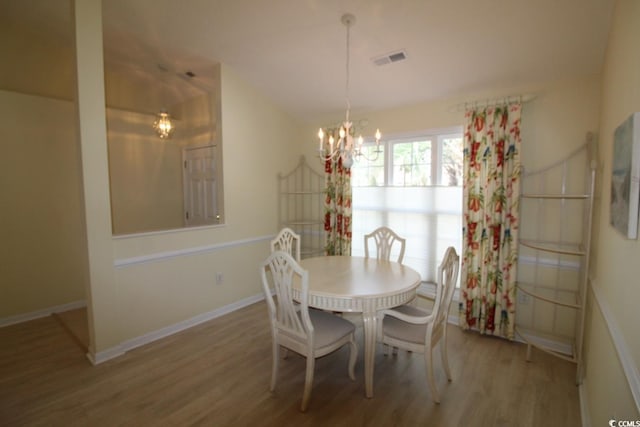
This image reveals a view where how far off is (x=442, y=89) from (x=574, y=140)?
1230 millimetres

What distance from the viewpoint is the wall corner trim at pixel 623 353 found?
0.96 m

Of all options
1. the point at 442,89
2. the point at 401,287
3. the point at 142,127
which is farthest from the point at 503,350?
the point at 142,127

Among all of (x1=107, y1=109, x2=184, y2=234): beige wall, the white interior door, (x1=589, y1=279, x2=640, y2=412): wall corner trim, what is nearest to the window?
(x1=589, y1=279, x2=640, y2=412): wall corner trim

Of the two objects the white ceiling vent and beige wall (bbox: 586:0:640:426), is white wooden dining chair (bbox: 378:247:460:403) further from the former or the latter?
the white ceiling vent

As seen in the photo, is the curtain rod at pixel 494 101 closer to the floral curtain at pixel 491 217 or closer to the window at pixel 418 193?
the floral curtain at pixel 491 217

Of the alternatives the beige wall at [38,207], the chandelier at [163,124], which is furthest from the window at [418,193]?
the beige wall at [38,207]

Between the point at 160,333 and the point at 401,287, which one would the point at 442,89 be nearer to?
the point at 401,287

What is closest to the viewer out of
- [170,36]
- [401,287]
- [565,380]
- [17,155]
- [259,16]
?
[401,287]

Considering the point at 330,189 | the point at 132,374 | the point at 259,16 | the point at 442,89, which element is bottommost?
the point at 132,374

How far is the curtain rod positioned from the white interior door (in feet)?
10.2

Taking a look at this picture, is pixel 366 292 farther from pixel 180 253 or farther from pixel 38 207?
pixel 38 207

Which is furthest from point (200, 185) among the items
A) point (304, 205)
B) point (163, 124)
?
point (304, 205)

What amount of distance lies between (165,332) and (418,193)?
3.07 meters

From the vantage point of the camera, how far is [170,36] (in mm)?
2848
